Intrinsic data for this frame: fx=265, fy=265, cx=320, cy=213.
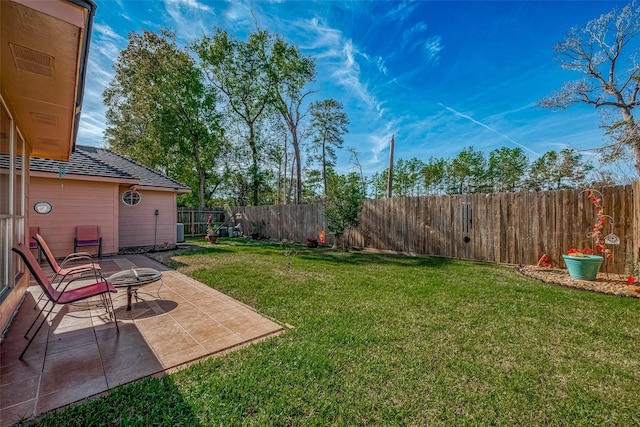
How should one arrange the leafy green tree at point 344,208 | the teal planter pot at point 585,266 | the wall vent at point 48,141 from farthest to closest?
the leafy green tree at point 344,208 → the teal planter pot at point 585,266 → the wall vent at point 48,141

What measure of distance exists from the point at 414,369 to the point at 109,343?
3.01m

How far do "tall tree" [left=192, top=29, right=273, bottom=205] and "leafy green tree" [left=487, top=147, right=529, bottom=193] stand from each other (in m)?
22.6

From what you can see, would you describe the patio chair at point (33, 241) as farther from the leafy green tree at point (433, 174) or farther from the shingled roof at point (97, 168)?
the leafy green tree at point (433, 174)

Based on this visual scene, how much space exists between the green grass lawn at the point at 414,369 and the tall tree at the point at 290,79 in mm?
13778

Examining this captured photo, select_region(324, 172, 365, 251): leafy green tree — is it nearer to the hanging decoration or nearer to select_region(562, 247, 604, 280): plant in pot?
select_region(562, 247, 604, 280): plant in pot

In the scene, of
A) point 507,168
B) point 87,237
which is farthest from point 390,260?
point 507,168

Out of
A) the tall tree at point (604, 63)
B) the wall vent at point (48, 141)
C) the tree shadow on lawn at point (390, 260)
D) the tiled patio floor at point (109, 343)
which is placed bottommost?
the tiled patio floor at point (109, 343)

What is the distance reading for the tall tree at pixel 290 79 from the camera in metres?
17.4

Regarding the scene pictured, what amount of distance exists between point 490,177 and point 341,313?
29.1 m

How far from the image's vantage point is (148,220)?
1027cm

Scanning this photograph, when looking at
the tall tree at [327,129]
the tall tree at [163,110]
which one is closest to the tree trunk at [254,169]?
the tall tree at [163,110]

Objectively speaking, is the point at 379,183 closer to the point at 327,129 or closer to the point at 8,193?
the point at 327,129

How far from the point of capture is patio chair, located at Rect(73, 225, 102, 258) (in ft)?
25.3

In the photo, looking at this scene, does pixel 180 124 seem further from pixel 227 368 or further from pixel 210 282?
pixel 227 368
